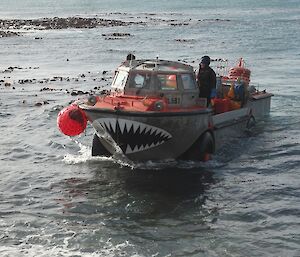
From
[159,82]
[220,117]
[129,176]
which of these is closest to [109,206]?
[129,176]

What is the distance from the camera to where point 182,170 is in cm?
1549

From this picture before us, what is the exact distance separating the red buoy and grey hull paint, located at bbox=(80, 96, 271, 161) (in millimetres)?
478

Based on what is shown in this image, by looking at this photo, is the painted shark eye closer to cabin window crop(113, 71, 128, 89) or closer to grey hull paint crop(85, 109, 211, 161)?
grey hull paint crop(85, 109, 211, 161)

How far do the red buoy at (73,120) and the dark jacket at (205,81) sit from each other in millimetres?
3723

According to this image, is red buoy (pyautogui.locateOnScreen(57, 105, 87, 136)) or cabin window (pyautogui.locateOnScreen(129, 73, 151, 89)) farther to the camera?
cabin window (pyautogui.locateOnScreen(129, 73, 151, 89))

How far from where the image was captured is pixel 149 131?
14.5 meters

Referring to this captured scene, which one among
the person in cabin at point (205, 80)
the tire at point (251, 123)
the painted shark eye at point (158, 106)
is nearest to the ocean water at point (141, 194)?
the tire at point (251, 123)

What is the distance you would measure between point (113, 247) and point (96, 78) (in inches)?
910

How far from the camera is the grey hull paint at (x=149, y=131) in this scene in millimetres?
14414

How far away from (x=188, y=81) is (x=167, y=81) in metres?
0.73

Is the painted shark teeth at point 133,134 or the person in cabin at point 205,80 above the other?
the person in cabin at point 205,80

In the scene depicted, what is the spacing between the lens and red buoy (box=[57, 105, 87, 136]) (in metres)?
15.6

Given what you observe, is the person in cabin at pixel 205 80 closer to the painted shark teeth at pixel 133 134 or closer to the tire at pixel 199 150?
the tire at pixel 199 150

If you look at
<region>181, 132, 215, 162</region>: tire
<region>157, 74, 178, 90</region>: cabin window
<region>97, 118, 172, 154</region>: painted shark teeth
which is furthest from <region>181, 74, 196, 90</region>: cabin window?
<region>97, 118, 172, 154</region>: painted shark teeth
